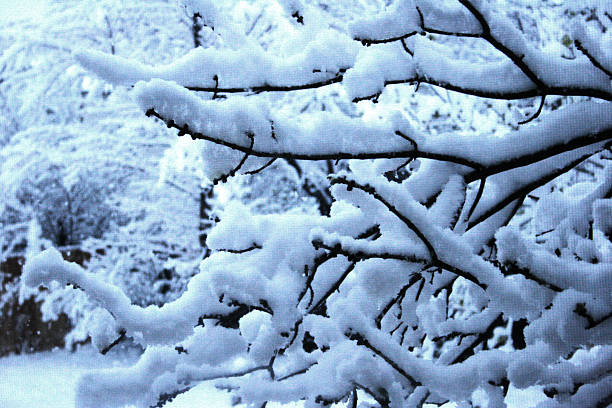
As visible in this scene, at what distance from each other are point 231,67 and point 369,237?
53cm

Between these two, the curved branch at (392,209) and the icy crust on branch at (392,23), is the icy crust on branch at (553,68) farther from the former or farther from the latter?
the curved branch at (392,209)

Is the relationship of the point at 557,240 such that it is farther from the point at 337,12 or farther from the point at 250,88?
the point at 337,12

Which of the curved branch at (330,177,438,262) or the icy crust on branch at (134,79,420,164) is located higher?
the icy crust on branch at (134,79,420,164)

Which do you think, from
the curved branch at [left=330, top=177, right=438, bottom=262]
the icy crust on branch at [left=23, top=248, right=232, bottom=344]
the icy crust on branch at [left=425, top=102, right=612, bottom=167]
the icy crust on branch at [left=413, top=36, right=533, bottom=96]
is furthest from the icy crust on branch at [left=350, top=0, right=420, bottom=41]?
the icy crust on branch at [left=23, top=248, right=232, bottom=344]

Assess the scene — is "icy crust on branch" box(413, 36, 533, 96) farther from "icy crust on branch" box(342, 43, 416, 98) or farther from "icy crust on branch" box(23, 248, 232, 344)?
"icy crust on branch" box(23, 248, 232, 344)

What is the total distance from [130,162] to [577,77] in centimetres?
668

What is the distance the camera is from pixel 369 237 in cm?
137

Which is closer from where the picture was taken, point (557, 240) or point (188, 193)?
point (557, 240)

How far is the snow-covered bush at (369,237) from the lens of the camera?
1040mm

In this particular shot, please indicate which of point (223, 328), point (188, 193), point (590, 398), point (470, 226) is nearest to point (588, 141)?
point (470, 226)

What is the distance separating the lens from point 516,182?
4.45ft

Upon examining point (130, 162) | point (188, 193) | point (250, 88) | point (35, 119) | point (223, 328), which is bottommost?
point (223, 328)

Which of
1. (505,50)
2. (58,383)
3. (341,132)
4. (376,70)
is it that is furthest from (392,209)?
(58,383)

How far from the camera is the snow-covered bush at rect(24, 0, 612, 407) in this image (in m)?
1.04
